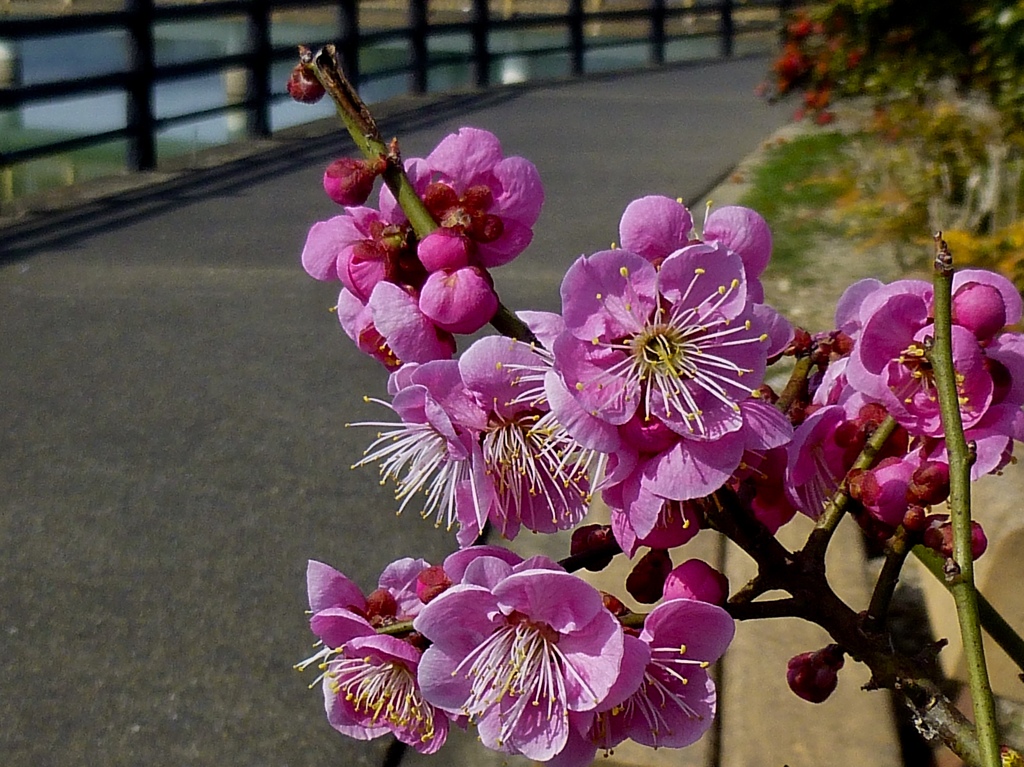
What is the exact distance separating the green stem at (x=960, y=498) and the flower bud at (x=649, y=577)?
232mm

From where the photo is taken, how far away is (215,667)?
2.74m

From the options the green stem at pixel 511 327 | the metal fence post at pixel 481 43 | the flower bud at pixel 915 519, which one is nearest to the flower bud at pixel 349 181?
the green stem at pixel 511 327

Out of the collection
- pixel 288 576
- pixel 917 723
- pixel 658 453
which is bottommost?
pixel 288 576

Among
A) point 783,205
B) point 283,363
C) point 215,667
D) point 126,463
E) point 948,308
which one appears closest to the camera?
point 948,308

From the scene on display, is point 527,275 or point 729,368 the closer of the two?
point 729,368

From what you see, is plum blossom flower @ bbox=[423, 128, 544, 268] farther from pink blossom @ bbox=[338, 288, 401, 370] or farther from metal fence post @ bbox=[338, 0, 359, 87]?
metal fence post @ bbox=[338, 0, 359, 87]

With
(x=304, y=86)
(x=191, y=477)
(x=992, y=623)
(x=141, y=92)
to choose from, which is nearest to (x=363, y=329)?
(x=304, y=86)

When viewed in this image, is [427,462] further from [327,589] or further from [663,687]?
[663,687]

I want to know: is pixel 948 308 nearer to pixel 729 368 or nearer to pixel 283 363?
pixel 729 368

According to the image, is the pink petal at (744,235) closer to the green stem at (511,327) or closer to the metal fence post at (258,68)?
the green stem at (511,327)

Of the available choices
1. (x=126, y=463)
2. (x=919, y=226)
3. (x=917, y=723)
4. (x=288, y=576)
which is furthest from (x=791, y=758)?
(x=919, y=226)

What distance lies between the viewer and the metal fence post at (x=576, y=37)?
1627 cm

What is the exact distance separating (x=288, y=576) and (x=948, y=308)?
264 centimetres

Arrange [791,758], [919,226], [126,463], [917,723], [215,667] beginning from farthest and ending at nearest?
1. [919,226]
2. [126,463]
3. [215,667]
4. [791,758]
5. [917,723]
